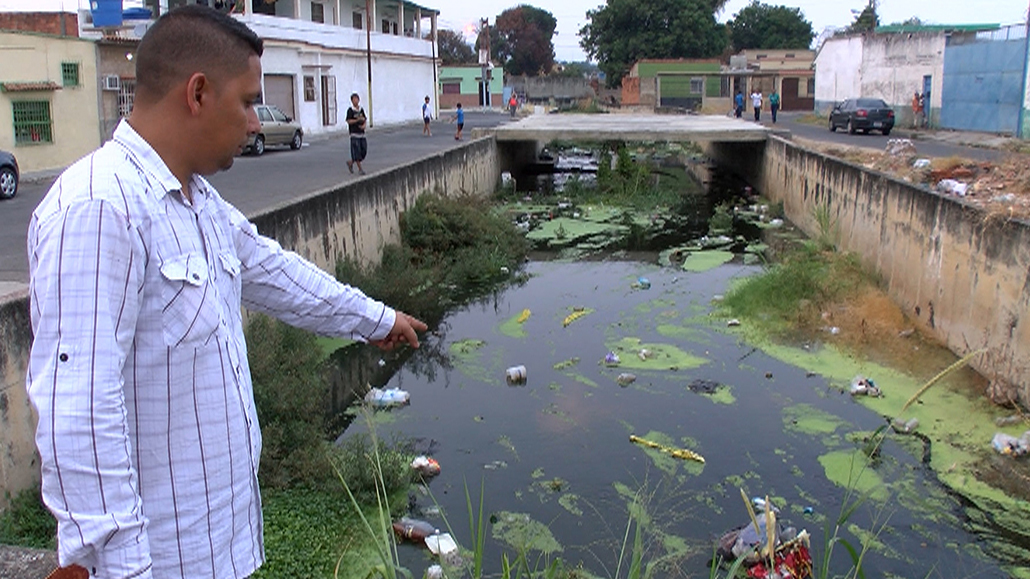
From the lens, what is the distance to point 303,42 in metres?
28.2

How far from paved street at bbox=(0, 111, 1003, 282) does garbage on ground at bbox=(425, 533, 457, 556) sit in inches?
173

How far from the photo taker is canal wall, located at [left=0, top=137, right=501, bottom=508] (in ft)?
13.6

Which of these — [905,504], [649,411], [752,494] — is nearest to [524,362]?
[649,411]

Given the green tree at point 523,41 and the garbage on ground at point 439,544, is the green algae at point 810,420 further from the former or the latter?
the green tree at point 523,41

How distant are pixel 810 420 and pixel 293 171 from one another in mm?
12652

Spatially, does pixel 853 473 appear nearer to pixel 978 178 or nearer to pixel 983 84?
pixel 978 178

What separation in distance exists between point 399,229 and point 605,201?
302 inches

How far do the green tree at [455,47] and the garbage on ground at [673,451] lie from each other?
241 ft

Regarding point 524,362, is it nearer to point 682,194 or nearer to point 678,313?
point 678,313

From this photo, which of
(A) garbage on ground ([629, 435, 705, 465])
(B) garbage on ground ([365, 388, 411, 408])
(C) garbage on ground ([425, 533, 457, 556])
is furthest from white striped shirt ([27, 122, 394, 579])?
(B) garbage on ground ([365, 388, 411, 408])

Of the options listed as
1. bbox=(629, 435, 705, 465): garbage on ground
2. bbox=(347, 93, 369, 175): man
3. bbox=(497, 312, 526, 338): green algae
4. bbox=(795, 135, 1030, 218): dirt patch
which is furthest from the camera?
bbox=(347, 93, 369, 175): man

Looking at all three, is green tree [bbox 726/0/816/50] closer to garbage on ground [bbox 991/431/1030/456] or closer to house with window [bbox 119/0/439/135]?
house with window [bbox 119/0/439/135]

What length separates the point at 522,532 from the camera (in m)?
4.97

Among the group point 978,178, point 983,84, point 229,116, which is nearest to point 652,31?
point 983,84
